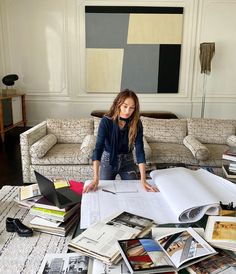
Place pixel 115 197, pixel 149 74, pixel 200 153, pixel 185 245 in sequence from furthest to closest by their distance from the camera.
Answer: pixel 149 74 → pixel 200 153 → pixel 115 197 → pixel 185 245

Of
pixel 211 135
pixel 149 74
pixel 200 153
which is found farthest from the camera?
pixel 149 74

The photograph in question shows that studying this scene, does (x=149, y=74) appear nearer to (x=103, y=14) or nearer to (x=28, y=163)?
(x=103, y=14)

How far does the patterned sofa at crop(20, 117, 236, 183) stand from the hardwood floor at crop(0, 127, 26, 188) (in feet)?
0.87

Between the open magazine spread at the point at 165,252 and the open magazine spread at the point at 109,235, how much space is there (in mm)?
52

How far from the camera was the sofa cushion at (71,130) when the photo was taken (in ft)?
10.8

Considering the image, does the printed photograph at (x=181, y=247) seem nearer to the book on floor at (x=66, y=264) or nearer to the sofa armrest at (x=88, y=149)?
the book on floor at (x=66, y=264)

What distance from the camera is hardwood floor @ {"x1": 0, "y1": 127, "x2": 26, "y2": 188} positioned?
10.1 ft

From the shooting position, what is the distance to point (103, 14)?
185 inches

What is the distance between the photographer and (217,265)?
0.87 meters

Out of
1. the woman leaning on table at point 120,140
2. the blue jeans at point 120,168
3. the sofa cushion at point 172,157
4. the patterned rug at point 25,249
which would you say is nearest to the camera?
the patterned rug at point 25,249

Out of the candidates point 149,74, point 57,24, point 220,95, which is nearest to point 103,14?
point 57,24

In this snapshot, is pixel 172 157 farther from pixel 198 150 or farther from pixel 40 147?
pixel 40 147

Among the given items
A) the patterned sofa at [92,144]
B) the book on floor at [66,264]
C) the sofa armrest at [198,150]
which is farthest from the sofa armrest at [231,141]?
the book on floor at [66,264]

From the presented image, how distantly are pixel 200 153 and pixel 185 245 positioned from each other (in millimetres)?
1962
